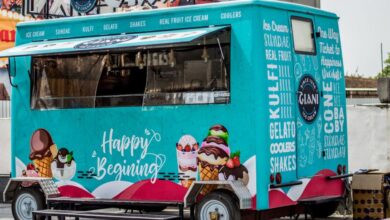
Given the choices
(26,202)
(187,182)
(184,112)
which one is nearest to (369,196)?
(187,182)

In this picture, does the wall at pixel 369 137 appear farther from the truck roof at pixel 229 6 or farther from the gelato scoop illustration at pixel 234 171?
the gelato scoop illustration at pixel 234 171

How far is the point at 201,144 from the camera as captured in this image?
12.9 meters

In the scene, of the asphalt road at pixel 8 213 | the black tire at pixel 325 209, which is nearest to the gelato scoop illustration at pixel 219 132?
the black tire at pixel 325 209

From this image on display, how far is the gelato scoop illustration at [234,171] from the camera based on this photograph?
12492 millimetres

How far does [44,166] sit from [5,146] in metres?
7.57

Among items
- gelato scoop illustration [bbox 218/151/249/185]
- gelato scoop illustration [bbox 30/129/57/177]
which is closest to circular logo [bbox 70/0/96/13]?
gelato scoop illustration [bbox 30/129/57/177]

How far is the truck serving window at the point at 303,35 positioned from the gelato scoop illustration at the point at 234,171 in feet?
6.08

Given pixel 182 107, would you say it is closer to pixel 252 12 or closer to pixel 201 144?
pixel 201 144

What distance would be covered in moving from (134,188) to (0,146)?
925cm

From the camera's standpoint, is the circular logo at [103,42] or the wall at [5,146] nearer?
the circular logo at [103,42]

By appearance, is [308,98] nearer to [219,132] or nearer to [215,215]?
[219,132]

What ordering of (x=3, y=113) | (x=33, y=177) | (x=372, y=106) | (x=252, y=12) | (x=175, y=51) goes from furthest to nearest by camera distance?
(x=3, y=113) < (x=372, y=106) < (x=33, y=177) < (x=175, y=51) < (x=252, y=12)

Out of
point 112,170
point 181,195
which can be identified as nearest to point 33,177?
point 112,170

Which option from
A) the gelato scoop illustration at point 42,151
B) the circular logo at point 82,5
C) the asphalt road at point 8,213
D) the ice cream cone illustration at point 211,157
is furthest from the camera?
the circular logo at point 82,5
